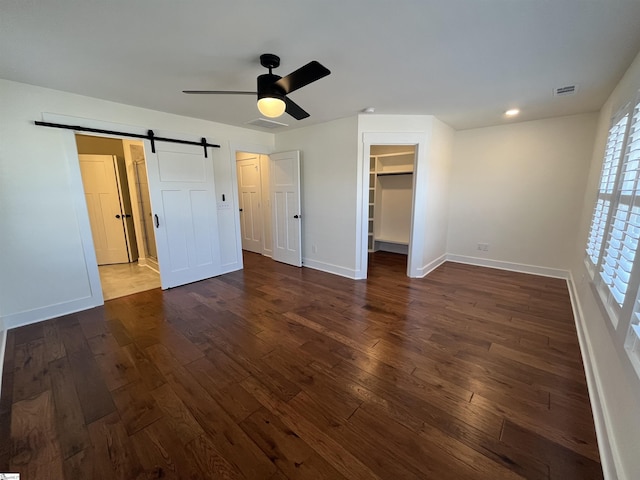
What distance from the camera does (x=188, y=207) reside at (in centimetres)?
391

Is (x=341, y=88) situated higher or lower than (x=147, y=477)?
higher

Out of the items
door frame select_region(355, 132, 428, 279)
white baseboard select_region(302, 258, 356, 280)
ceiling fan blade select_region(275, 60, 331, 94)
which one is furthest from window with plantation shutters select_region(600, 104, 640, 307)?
white baseboard select_region(302, 258, 356, 280)

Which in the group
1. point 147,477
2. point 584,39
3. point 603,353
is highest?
point 584,39

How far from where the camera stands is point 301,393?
71.9 inches

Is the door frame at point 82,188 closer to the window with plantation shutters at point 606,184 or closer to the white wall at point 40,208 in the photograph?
the white wall at point 40,208

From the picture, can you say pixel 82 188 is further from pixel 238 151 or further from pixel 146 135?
pixel 238 151

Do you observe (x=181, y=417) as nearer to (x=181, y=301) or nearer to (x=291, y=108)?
(x=181, y=301)

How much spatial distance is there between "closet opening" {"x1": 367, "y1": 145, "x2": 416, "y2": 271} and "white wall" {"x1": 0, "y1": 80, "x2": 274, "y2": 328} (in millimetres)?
4361

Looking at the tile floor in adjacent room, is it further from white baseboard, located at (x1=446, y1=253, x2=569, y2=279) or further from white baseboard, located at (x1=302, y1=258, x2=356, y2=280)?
white baseboard, located at (x1=446, y1=253, x2=569, y2=279)

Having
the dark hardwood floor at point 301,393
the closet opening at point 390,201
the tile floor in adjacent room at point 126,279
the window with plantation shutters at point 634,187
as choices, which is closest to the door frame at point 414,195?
the dark hardwood floor at point 301,393

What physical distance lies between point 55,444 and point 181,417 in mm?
655

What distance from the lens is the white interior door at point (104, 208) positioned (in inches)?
184

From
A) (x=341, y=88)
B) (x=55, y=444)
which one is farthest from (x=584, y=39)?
(x=55, y=444)

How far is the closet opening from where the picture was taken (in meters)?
5.36
